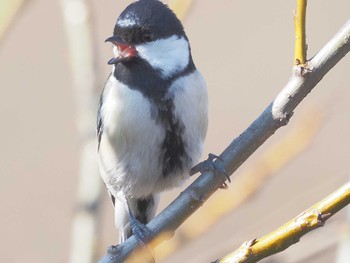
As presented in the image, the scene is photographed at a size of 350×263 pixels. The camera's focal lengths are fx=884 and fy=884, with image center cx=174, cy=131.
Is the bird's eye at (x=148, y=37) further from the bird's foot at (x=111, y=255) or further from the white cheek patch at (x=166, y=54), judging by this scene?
the bird's foot at (x=111, y=255)

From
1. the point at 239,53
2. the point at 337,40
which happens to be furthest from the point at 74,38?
the point at 239,53

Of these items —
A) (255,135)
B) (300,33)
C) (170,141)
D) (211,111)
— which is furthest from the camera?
(211,111)

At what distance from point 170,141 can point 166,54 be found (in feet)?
0.71

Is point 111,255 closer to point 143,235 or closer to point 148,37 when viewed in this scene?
point 143,235

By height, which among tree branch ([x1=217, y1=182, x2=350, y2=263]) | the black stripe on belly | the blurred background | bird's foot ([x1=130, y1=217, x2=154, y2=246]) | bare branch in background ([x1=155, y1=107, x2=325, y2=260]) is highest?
the blurred background

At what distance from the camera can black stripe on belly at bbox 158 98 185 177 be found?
6.88 ft

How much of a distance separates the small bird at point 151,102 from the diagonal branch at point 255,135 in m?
0.35

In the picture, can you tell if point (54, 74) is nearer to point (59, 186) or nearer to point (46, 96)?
point (46, 96)

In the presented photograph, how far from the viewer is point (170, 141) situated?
2.16m

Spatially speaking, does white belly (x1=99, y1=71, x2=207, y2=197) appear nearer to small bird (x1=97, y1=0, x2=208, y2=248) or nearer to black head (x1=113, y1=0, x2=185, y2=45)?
small bird (x1=97, y1=0, x2=208, y2=248)

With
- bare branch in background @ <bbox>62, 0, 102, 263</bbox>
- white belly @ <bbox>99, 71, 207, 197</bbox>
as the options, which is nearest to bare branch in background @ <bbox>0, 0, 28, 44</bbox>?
bare branch in background @ <bbox>62, 0, 102, 263</bbox>

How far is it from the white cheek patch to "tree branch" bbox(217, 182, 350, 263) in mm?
919

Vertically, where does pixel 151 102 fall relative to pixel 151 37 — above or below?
below

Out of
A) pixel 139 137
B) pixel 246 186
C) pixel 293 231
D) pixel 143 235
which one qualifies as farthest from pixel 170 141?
pixel 293 231
